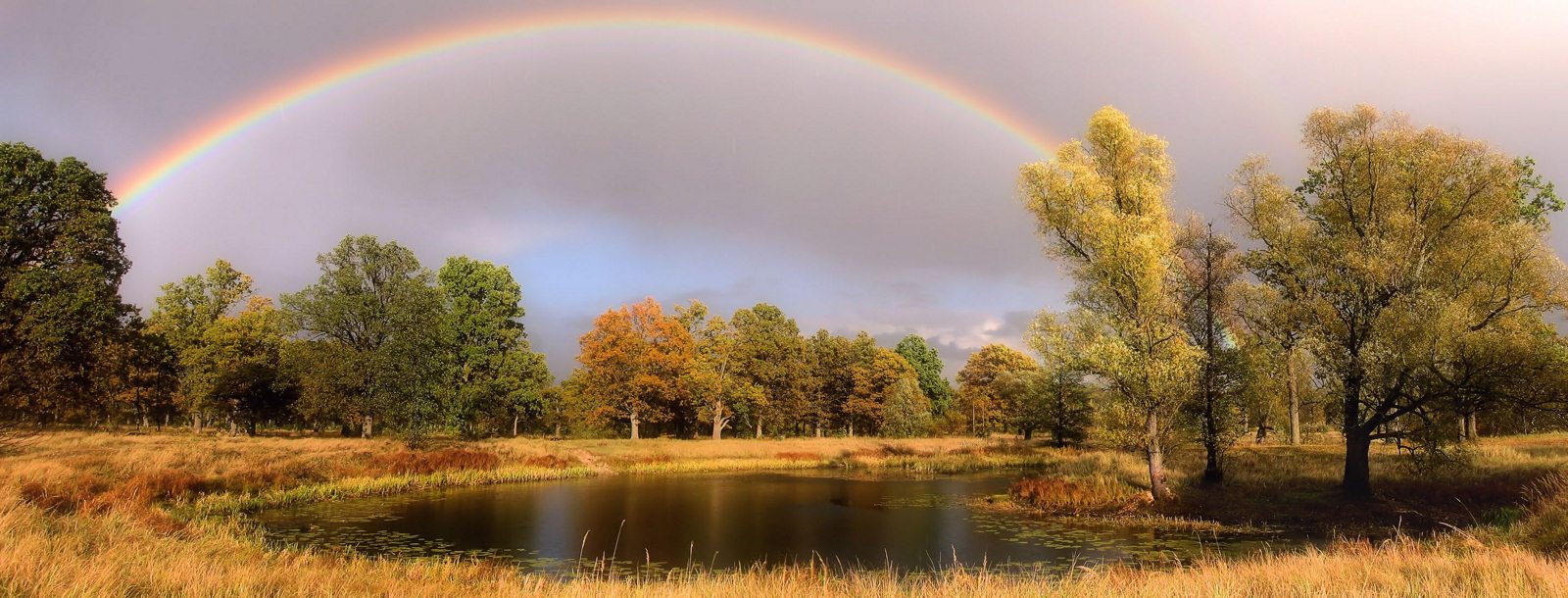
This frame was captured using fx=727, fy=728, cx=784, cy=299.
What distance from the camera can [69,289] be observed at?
3147 centimetres

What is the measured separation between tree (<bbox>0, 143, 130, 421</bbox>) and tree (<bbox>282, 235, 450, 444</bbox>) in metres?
11.9

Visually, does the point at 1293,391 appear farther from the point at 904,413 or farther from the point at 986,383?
the point at 986,383

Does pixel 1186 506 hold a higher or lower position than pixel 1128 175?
lower

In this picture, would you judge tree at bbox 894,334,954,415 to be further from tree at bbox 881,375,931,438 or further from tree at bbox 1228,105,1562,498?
tree at bbox 1228,105,1562,498

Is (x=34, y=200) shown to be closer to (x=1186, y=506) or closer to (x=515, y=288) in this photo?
(x=515, y=288)

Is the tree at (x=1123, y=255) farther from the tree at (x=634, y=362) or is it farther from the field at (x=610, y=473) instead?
the tree at (x=634, y=362)

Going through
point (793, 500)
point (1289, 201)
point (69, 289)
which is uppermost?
point (1289, 201)

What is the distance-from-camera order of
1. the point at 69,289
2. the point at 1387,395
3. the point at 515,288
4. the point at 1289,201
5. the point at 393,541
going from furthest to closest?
the point at 515,288, the point at 69,289, the point at 1289,201, the point at 1387,395, the point at 393,541

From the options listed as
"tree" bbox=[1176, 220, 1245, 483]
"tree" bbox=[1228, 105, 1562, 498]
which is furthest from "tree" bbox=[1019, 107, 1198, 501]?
"tree" bbox=[1228, 105, 1562, 498]

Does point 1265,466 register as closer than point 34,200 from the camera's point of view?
Yes

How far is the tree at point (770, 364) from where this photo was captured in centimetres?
7550

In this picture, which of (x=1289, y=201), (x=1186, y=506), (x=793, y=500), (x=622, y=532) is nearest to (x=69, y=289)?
(x=622, y=532)

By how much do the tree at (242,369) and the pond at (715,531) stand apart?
3390cm

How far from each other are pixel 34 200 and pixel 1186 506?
47.8 meters
